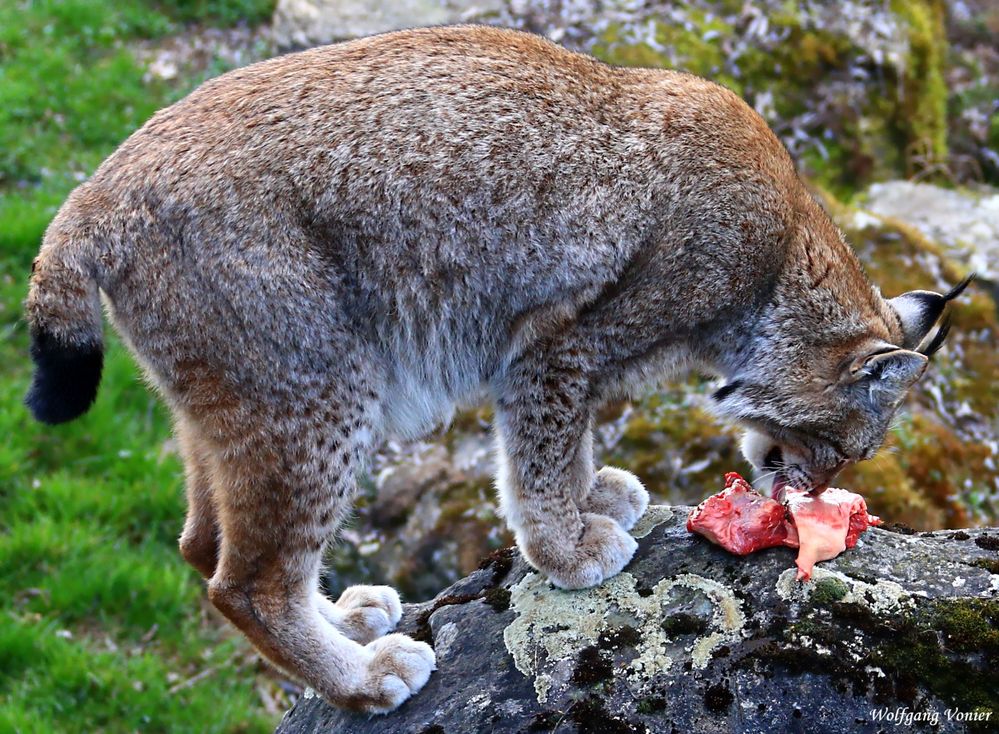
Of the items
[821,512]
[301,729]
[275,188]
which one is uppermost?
[275,188]

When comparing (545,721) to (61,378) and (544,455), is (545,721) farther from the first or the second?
(61,378)

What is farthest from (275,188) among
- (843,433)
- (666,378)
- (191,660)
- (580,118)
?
(191,660)

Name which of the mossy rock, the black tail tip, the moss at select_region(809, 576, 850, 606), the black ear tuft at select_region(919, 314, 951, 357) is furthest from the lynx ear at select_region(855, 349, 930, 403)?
the mossy rock

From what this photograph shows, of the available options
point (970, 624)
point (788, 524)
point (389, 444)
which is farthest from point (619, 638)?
point (389, 444)

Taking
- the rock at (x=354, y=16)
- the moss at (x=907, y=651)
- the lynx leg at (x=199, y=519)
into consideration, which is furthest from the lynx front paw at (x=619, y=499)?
the rock at (x=354, y=16)

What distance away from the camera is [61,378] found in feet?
12.9

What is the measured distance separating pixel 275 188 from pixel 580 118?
1.23 meters

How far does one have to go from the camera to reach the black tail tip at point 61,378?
3.88m

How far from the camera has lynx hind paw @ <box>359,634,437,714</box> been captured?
3.91m

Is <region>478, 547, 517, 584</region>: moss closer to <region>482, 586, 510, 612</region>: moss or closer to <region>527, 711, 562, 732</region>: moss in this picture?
<region>482, 586, 510, 612</region>: moss

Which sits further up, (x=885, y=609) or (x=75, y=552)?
(x=885, y=609)

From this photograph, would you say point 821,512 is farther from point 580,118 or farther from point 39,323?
point 39,323

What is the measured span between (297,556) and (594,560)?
1093 millimetres

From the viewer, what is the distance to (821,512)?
391cm
